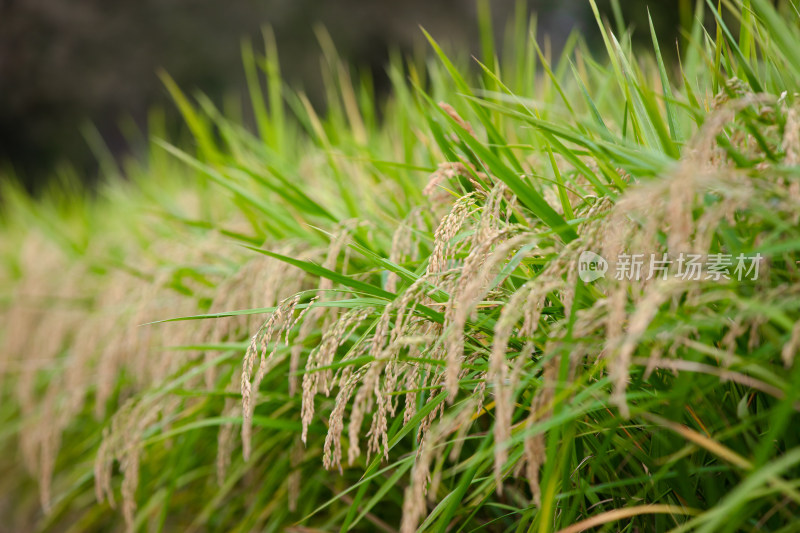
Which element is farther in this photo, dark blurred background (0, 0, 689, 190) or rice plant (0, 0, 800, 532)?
dark blurred background (0, 0, 689, 190)

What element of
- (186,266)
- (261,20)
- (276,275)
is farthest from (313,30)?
(276,275)

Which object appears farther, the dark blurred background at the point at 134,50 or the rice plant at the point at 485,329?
the dark blurred background at the point at 134,50

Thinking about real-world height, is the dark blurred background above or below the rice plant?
above

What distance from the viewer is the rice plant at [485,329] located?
26.1 inches

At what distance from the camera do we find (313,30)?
20.1 ft

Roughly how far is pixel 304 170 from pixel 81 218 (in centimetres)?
188

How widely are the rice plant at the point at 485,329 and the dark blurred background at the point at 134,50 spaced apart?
3.97m

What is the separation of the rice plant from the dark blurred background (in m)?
3.97

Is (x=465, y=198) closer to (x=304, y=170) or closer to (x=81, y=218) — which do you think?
(x=304, y=170)

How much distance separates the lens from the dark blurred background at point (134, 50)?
6.09 m

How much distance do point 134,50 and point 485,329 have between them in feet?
23.2

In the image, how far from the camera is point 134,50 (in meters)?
6.78

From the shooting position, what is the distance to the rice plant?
0.66 metres

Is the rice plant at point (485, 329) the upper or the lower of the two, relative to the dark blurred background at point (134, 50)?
lower
